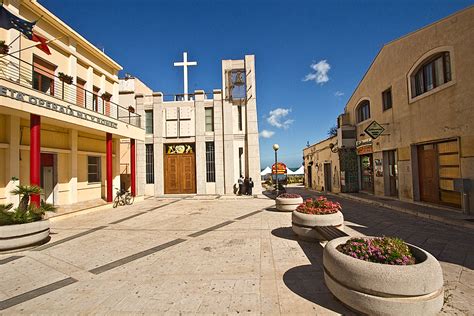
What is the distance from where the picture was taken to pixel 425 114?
1056 cm

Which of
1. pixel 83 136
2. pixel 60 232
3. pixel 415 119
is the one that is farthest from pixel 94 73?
pixel 415 119

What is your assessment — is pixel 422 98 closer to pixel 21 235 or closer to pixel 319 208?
pixel 319 208

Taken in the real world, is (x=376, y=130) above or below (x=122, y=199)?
above

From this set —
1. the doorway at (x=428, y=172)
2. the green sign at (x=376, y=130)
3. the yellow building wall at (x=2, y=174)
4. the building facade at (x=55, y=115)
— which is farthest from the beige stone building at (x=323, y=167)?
the yellow building wall at (x=2, y=174)

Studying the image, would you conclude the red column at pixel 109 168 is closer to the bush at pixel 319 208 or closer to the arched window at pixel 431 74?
the bush at pixel 319 208

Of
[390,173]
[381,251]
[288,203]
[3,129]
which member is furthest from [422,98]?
[3,129]

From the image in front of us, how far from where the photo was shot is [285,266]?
484 centimetres

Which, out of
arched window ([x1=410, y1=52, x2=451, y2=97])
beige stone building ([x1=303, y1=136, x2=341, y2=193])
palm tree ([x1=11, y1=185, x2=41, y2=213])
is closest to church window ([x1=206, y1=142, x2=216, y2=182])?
beige stone building ([x1=303, y1=136, x2=341, y2=193])

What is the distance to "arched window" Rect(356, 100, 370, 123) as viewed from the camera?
16586 millimetres

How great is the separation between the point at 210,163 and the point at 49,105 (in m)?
11.1

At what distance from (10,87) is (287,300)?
10.9m

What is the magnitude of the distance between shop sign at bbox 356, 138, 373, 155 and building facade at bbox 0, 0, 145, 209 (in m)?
15.6

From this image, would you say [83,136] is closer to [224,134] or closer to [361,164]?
[224,134]

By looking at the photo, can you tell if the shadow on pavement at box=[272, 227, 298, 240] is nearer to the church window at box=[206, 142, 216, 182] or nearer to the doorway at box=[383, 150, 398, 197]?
the doorway at box=[383, 150, 398, 197]
